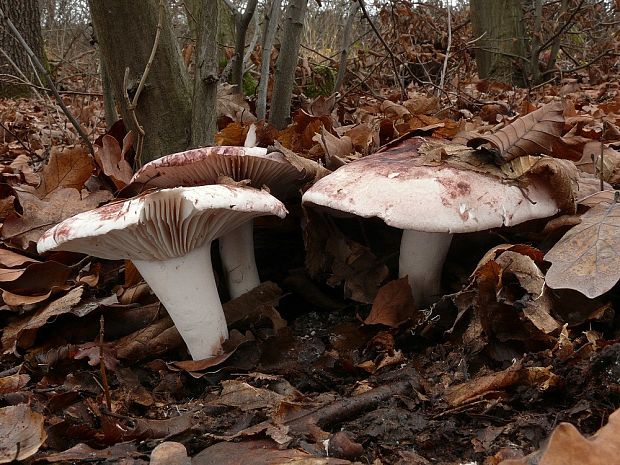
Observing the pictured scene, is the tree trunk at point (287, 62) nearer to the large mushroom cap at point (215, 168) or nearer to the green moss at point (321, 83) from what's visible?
the large mushroom cap at point (215, 168)

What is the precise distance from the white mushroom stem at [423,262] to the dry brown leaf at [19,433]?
4.27ft

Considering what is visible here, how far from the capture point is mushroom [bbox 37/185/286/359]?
1.60m

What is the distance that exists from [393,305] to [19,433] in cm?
121

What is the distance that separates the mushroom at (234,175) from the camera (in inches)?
77.2

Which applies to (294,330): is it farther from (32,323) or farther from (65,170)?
(65,170)

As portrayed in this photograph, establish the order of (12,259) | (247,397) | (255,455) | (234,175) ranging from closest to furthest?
(255,455) → (247,397) → (234,175) → (12,259)

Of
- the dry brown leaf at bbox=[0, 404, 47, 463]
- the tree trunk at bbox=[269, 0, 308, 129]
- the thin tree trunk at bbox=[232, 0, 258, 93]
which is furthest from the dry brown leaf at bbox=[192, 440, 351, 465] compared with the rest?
the thin tree trunk at bbox=[232, 0, 258, 93]

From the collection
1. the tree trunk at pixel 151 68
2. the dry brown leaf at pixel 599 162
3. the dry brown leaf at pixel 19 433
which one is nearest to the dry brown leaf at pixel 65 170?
the tree trunk at pixel 151 68

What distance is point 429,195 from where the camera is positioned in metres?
1.67

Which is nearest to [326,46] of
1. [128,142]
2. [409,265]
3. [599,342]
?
[128,142]

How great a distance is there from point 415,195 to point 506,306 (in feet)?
1.35

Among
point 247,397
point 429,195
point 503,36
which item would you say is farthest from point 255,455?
point 503,36

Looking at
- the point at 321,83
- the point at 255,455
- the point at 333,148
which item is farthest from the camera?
the point at 321,83

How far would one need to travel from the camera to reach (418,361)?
1791 mm
